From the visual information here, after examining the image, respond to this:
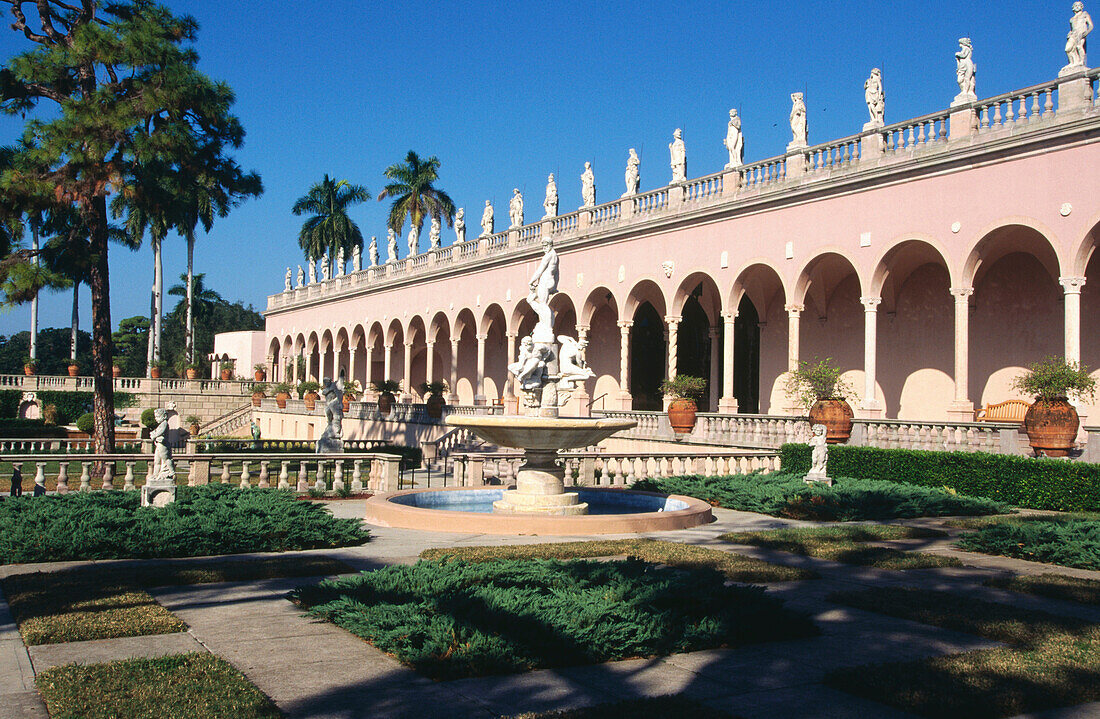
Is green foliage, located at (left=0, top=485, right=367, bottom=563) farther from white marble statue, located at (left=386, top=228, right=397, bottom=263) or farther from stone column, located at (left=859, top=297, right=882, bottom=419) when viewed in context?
white marble statue, located at (left=386, top=228, right=397, bottom=263)

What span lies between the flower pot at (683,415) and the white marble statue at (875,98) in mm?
8022

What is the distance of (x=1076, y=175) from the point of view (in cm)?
1808

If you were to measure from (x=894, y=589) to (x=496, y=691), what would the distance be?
14.4 feet

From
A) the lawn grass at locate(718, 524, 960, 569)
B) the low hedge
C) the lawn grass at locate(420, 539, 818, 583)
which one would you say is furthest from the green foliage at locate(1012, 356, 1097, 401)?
the lawn grass at locate(420, 539, 818, 583)

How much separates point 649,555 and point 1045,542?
4.52 metres

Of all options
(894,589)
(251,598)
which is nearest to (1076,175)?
(894,589)

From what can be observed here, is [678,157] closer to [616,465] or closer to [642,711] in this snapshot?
[616,465]

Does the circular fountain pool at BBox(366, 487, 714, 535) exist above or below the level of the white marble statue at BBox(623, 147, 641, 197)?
below

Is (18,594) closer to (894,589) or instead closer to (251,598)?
(251,598)

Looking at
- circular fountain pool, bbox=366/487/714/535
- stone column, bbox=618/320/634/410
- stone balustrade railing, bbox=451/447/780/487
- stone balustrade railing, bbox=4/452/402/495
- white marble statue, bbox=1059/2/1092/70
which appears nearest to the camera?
circular fountain pool, bbox=366/487/714/535

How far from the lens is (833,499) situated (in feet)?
46.3

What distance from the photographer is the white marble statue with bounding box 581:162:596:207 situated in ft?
105

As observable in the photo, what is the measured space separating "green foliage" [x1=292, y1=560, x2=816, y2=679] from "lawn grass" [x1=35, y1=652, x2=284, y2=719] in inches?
40.7

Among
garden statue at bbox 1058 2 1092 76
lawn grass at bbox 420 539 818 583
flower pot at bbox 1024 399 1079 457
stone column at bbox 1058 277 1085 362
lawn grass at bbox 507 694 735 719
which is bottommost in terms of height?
lawn grass at bbox 420 539 818 583
